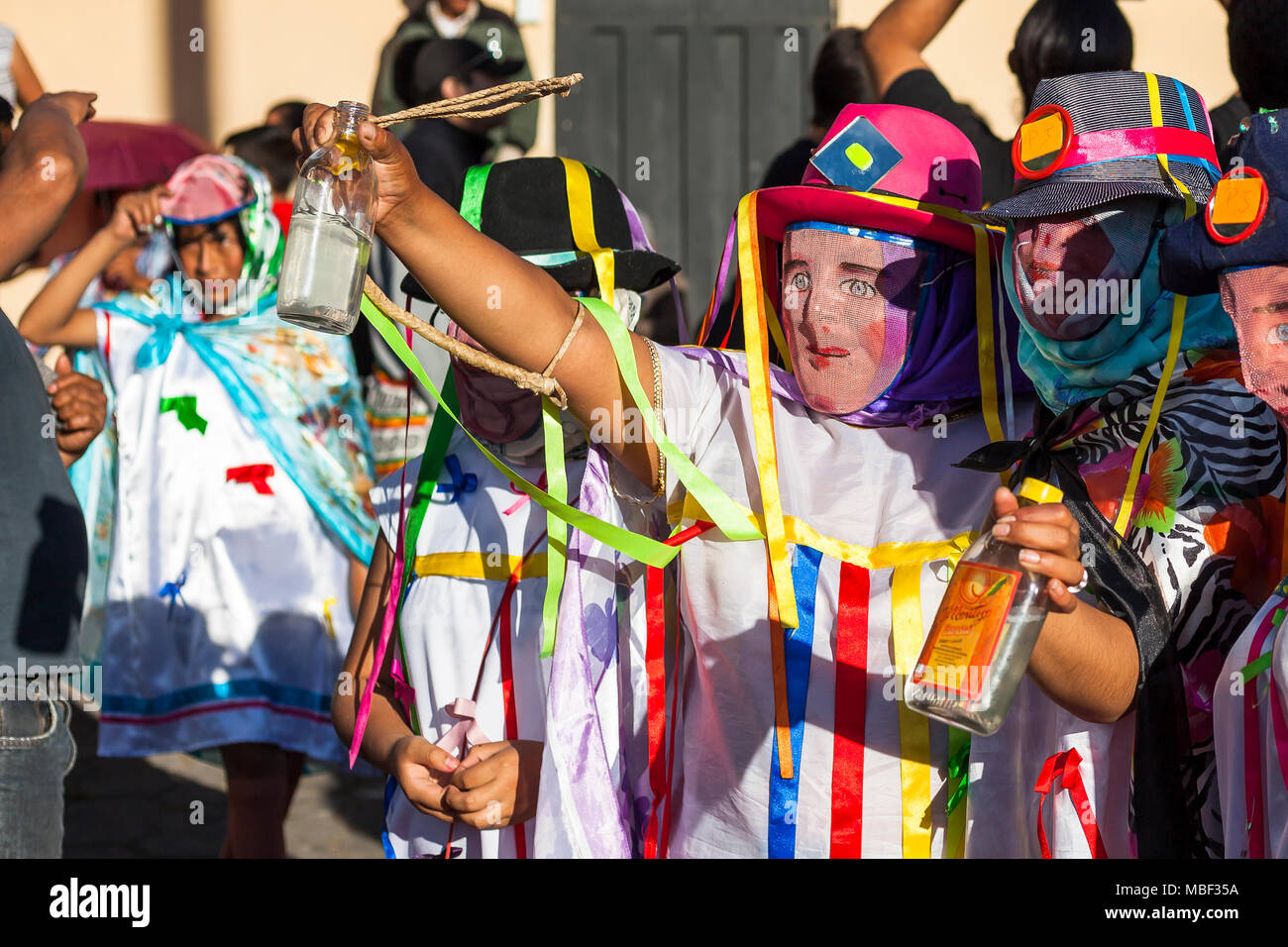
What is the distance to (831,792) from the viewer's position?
6.54 feet

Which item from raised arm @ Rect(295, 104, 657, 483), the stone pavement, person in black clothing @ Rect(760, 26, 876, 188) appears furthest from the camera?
the stone pavement

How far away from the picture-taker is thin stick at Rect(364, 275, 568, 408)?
75.1 inches

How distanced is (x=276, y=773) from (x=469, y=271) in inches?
92.3

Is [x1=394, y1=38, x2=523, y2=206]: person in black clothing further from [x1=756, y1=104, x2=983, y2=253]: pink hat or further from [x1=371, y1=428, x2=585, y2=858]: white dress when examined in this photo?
[x1=756, y1=104, x2=983, y2=253]: pink hat

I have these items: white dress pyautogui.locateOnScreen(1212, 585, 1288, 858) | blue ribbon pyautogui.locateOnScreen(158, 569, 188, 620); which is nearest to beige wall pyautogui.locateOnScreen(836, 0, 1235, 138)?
blue ribbon pyautogui.locateOnScreen(158, 569, 188, 620)

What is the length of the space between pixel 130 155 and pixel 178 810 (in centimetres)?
252

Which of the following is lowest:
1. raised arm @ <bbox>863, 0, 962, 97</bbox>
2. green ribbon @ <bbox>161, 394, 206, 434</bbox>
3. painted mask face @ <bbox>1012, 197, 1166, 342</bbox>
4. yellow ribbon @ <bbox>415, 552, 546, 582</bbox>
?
yellow ribbon @ <bbox>415, 552, 546, 582</bbox>

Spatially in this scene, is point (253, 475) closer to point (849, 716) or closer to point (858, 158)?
point (858, 158)

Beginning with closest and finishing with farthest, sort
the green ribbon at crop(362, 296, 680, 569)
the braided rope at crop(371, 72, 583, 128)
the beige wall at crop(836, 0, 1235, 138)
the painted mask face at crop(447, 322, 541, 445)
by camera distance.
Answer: the braided rope at crop(371, 72, 583, 128)
the green ribbon at crop(362, 296, 680, 569)
the painted mask face at crop(447, 322, 541, 445)
the beige wall at crop(836, 0, 1235, 138)

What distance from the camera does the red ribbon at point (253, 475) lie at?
3.87 metres

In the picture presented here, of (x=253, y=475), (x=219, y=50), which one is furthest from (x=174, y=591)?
(x=219, y=50)

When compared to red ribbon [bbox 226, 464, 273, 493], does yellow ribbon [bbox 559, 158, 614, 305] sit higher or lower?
higher

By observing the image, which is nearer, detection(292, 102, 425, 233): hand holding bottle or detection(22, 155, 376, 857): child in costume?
detection(292, 102, 425, 233): hand holding bottle
